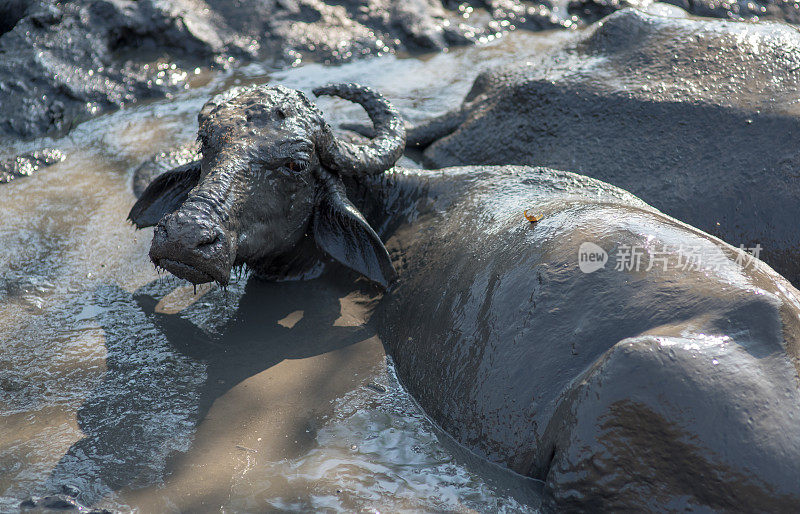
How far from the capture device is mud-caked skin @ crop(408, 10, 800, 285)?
4.47 meters

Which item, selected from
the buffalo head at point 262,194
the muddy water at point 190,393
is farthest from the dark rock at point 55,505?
the buffalo head at point 262,194

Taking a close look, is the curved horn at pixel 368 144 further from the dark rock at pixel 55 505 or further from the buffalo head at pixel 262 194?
the dark rock at pixel 55 505

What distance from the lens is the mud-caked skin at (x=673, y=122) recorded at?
14.7 feet

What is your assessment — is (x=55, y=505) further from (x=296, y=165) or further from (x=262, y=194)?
(x=296, y=165)

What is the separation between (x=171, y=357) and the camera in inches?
148

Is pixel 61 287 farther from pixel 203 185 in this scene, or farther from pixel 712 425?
pixel 712 425

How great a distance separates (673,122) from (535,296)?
2.25 m

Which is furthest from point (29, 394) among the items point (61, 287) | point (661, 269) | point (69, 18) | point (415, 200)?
point (69, 18)

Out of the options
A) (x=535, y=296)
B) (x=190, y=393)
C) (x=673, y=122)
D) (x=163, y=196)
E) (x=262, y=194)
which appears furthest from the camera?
(x=673, y=122)

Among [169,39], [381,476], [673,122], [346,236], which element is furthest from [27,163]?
[673,122]

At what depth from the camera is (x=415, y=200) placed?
429 cm

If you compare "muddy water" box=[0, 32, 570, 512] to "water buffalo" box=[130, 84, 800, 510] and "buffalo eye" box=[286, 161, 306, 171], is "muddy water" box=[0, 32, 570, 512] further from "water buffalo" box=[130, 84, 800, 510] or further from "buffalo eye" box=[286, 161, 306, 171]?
"buffalo eye" box=[286, 161, 306, 171]

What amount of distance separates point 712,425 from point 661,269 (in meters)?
0.74

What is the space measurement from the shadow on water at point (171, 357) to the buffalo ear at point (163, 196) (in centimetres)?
45
